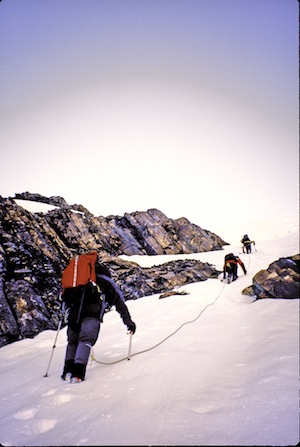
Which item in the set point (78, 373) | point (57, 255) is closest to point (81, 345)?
point (78, 373)

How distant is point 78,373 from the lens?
10.7 feet

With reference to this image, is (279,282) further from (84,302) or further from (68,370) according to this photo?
(68,370)

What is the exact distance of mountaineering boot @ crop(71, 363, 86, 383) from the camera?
323 cm

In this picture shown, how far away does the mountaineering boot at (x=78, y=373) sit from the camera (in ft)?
10.6

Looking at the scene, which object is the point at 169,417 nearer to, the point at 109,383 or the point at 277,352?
the point at 109,383

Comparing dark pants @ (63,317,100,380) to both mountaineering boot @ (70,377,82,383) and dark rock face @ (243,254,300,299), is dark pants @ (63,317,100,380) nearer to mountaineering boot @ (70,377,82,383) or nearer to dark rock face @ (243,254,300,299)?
mountaineering boot @ (70,377,82,383)

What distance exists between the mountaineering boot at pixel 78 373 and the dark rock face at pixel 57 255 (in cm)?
438

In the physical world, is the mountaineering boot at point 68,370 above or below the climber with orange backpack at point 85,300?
below

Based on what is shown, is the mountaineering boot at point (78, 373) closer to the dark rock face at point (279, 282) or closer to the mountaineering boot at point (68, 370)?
the mountaineering boot at point (68, 370)

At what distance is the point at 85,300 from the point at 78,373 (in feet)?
3.13

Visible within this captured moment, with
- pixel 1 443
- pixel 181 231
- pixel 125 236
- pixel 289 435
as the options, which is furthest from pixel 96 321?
pixel 181 231

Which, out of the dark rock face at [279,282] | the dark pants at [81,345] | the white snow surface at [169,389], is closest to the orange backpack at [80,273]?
the dark pants at [81,345]

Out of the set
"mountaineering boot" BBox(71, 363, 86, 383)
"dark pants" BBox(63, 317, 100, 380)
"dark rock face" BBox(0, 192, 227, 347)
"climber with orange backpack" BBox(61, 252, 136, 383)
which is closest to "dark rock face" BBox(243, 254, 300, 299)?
"dark rock face" BBox(0, 192, 227, 347)

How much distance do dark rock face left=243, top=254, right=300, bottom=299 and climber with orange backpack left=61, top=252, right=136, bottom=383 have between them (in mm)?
5558
